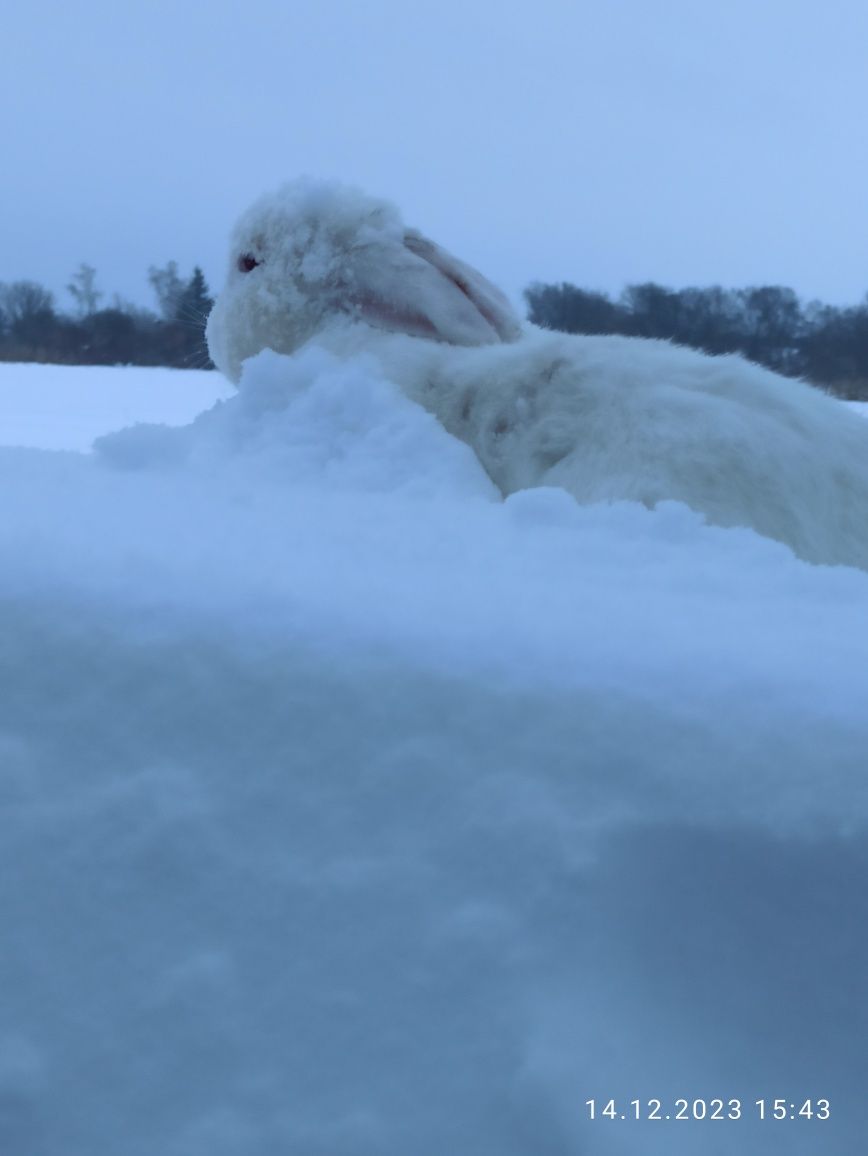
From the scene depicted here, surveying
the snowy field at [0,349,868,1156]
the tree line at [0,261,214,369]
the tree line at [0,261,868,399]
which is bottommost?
the snowy field at [0,349,868,1156]

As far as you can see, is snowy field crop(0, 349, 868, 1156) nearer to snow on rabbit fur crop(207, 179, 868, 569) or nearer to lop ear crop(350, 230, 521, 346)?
snow on rabbit fur crop(207, 179, 868, 569)

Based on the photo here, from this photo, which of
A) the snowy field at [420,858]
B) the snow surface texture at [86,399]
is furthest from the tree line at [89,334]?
the snowy field at [420,858]

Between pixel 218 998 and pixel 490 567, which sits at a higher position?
pixel 490 567

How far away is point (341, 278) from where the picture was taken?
2.53m

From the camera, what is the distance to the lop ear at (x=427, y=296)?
2.41 meters

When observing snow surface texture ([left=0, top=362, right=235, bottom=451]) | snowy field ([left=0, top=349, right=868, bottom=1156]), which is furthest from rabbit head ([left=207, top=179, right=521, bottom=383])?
snowy field ([left=0, top=349, right=868, bottom=1156])

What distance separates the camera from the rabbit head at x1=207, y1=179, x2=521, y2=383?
244cm

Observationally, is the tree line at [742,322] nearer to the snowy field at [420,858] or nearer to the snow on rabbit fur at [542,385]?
the snow on rabbit fur at [542,385]

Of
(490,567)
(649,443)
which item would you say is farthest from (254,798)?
(649,443)

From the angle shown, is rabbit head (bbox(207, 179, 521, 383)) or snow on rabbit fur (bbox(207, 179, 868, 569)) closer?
snow on rabbit fur (bbox(207, 179, 868, 569))

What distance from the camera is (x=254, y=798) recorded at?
80cm

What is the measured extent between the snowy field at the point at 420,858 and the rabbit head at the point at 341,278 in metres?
1.49

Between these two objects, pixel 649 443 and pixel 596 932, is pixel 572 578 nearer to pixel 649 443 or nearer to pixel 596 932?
pixel 596 932

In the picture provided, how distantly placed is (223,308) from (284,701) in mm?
2093
